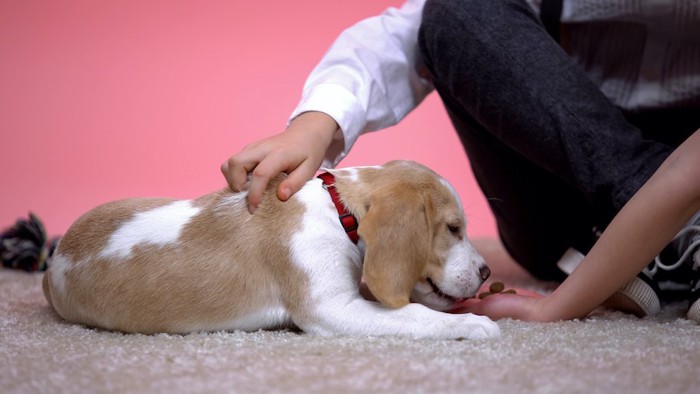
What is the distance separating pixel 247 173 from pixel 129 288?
0.28 m

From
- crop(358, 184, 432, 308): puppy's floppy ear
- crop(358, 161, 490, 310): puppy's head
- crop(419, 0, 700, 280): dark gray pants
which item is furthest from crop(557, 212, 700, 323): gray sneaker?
crop(358, 184, 432, 308): puppy's floppy ear

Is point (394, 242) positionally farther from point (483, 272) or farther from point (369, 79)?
point (369, 79)

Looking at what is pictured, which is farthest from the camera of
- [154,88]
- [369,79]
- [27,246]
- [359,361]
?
[154,88]

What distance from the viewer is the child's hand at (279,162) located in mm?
1255

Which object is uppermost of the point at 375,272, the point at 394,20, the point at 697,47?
the point at 394,20

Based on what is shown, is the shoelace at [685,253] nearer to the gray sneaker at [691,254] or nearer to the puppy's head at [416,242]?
the gray sneaker at [691,254]

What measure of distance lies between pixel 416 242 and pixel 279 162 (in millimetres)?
278

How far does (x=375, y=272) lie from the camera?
115cm

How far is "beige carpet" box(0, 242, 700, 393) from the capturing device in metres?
0.85

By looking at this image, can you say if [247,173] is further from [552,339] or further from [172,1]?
[172,1]

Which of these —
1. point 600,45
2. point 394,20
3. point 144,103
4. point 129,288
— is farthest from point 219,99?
point 129,288

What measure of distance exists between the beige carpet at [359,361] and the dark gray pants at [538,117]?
319 millimetres

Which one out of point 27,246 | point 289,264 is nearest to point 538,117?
point 289,264

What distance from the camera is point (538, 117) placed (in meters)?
A: 1.44
